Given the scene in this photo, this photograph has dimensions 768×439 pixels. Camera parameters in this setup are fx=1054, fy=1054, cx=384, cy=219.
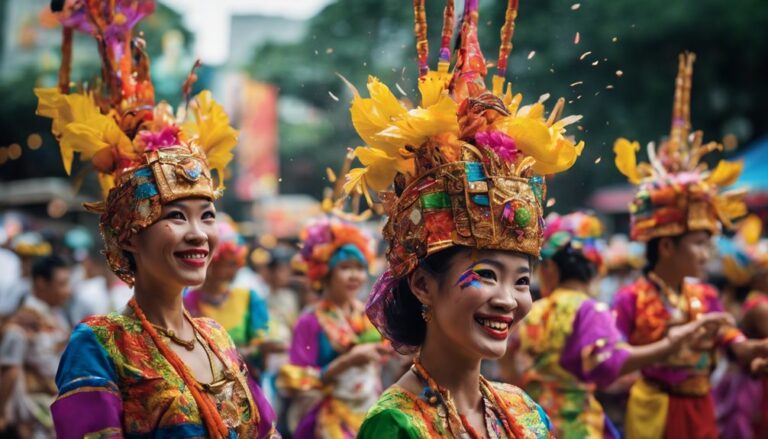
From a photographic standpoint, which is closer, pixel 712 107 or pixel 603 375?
pixel 603 375

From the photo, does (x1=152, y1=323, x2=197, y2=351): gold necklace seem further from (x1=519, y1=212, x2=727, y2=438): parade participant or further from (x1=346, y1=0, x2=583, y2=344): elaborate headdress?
(x1=519, y1=212, x2=727, y2=438): parade participant

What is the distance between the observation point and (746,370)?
8.48 m

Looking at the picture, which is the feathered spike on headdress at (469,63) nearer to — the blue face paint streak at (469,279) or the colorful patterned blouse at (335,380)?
the blue face paint streak at (469,279)

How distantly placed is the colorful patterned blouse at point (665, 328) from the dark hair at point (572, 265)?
1.23ft

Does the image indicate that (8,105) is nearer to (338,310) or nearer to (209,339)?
(338,310)

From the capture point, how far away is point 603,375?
21.3 ft

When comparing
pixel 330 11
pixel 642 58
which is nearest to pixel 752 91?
pixel 642 58

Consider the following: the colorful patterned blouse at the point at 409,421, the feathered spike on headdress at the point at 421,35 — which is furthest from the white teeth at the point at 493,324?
the feathered spike on headdress at the point at 421,35

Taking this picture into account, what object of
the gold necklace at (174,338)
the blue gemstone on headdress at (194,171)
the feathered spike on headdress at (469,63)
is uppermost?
the feathered spike on headdress at (469,63)

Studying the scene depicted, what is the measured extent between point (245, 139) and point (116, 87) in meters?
37.9

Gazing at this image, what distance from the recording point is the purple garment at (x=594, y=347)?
646 cm

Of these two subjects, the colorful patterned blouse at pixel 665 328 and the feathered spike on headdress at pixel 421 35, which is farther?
the colorful patterned blouse at pixel 665 328

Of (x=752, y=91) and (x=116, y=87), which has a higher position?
(x=752, y=91)

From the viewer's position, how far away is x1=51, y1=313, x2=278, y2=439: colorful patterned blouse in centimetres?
404
